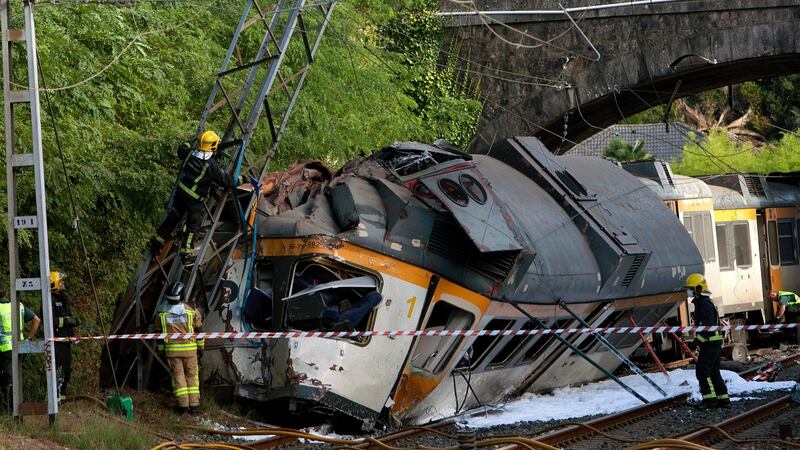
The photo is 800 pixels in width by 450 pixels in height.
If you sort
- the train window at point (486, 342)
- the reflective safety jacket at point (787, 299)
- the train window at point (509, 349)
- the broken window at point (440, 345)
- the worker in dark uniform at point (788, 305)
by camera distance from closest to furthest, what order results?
1. the broken window at point (440, 345)
2. the train window at point (486, 342)
3. the train window at point (509, 349)
4. the worker in dark uniform at point (788, 305)
5. the reflective safety jacket at point (787, 299)

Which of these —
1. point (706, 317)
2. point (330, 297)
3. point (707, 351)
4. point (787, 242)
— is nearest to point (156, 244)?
point (330, 297)

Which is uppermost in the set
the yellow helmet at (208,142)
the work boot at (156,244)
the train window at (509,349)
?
the yellow helmet at (208,142)

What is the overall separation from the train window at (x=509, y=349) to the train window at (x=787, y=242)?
12.9m

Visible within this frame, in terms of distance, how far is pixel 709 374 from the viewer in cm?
1543

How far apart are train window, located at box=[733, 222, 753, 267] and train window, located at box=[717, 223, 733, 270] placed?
37 centimetres

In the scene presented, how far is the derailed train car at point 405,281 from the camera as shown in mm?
12781

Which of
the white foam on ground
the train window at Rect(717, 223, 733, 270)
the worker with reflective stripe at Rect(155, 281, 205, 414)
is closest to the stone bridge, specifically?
the train window at Rect(717, 223, 733, 270)

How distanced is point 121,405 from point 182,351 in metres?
0.83

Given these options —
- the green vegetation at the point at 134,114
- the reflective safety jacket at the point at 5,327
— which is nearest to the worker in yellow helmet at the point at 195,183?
the green vegetation at the point at 134,114

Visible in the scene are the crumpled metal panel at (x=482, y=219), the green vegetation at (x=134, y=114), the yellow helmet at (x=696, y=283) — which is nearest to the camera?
the crumpled metal panel at (x=482, y=219)

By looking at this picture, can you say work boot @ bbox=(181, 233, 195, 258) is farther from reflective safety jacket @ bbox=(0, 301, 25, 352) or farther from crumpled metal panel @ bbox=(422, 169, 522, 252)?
crumpled metal panel @ bbox=(422, 169, 522, 252)

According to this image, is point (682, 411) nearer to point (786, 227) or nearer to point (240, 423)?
point (240, 423)

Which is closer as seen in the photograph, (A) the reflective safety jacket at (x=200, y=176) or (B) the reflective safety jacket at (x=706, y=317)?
(A) the reflective safety jacket at (x=200, y=176)

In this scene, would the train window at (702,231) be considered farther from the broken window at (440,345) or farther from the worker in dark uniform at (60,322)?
the worker in dark uniform at (60,322)
